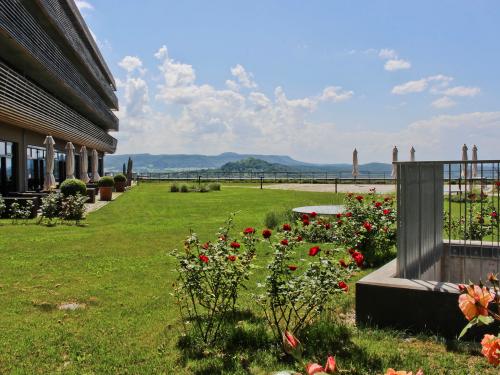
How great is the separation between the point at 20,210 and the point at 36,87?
9258 millimetres

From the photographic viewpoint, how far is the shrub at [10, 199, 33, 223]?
15328mm

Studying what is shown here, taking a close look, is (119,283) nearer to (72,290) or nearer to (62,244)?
(72,290)

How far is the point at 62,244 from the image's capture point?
35.2 feet

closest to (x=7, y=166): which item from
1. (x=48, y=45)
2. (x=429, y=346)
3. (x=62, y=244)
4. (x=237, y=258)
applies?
(x=48, y=45)

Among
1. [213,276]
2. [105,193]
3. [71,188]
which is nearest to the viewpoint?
[213,276]

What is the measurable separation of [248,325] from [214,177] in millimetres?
51713

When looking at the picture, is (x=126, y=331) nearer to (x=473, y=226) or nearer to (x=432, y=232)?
(x=432, y=232)

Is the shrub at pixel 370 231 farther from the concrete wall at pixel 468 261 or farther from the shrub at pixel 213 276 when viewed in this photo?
the shrub at pixel 213 276

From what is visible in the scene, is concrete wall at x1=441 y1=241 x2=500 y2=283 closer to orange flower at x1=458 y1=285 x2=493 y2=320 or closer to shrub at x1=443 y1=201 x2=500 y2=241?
shrub at x1=443 y1=201 x2=500 y2=241

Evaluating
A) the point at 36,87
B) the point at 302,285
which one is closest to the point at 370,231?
the point at 302,285

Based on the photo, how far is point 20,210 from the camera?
15.9m

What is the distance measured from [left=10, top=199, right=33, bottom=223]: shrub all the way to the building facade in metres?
4.14

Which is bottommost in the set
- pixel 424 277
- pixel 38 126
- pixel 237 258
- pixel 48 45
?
pixel 424 277

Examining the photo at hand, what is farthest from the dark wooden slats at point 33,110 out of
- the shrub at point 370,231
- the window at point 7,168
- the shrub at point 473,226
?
the shrub at point 473,226
